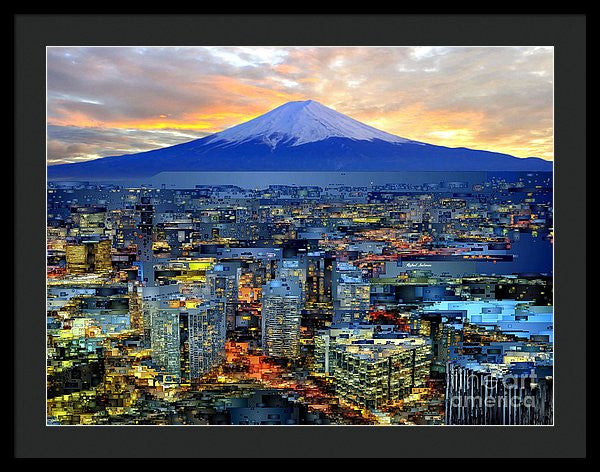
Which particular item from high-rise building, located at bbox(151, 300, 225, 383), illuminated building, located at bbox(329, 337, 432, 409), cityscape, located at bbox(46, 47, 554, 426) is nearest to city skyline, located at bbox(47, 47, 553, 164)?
cityscape, located at bbox(46, 47, 554, 426)

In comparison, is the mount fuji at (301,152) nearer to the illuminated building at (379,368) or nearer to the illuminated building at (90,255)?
the illuminated building at (90,255)

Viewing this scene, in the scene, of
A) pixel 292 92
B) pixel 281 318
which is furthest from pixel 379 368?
pixel 292 92

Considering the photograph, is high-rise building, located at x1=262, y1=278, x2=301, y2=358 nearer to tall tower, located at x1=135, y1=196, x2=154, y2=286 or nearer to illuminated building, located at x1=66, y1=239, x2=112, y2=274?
tall tower, located at x1=135, y1=196, x2=154, y2=286

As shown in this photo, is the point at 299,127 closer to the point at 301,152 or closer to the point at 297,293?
the point at 301,152

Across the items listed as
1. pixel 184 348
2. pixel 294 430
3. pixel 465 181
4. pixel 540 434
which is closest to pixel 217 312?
pixel 184 348

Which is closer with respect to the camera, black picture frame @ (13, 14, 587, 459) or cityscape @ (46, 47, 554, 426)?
black picture frame @ (13, 14, 587, 459)

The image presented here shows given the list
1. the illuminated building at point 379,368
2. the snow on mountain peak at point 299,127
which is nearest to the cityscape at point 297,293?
the illuminated building at point 379,368
